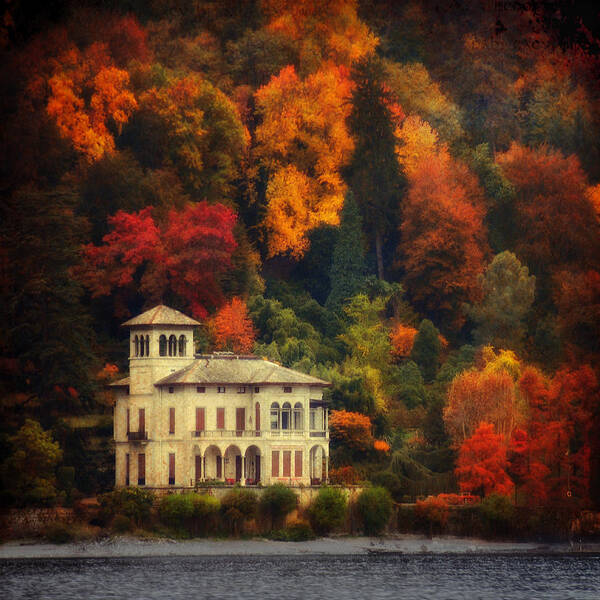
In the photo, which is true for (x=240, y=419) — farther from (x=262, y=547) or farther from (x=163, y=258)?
(x=163, y=258)

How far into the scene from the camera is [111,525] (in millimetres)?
80938

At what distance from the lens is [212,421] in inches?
→ 3474

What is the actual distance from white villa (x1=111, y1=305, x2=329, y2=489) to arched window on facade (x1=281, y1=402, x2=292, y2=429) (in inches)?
2.3

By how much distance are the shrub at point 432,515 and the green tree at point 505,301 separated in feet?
72.5

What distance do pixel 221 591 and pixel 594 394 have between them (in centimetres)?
3173

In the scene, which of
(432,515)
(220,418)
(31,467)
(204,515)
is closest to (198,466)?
(220,418)

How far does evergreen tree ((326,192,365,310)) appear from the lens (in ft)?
356

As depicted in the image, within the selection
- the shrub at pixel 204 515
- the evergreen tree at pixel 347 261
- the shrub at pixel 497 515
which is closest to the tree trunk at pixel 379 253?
the evergreen tree at pixel 347 261

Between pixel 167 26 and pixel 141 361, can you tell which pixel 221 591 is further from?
pixel 167 26

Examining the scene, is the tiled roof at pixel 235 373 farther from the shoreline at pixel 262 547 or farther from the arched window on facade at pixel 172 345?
the shoreline at pixel 262 547

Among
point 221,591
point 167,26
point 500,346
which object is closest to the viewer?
point 221,591

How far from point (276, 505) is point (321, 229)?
36.5m

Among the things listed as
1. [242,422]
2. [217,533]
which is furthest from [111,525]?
[242,422]

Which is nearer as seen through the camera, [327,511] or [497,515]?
[327,511]
